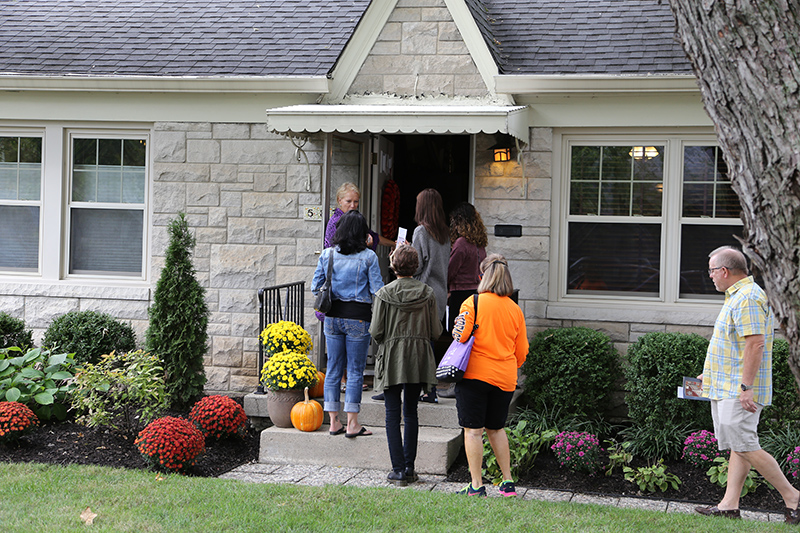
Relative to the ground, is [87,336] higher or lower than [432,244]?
lower

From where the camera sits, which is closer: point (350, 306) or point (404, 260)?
point (404, 260)

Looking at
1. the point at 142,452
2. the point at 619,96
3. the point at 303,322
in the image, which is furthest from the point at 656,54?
the point at 142,452

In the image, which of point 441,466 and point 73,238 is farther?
point 73,238

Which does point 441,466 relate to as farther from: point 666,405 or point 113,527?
point 113,527

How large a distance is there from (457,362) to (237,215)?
3878 mm

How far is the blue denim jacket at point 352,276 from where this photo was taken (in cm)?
624

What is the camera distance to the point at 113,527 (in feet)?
14.6

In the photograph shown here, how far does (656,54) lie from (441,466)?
4.41m

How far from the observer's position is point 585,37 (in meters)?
8.04

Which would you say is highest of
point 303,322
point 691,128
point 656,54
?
point 656,54

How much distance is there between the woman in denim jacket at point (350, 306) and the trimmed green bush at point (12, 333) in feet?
12.0

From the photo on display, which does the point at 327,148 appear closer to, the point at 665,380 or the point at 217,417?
the point at 217,417

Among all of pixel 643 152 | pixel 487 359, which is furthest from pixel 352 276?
pixel 643 152

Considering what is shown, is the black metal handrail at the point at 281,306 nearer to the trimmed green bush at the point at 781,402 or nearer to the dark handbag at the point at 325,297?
the dark handbag at the point at 325,297
